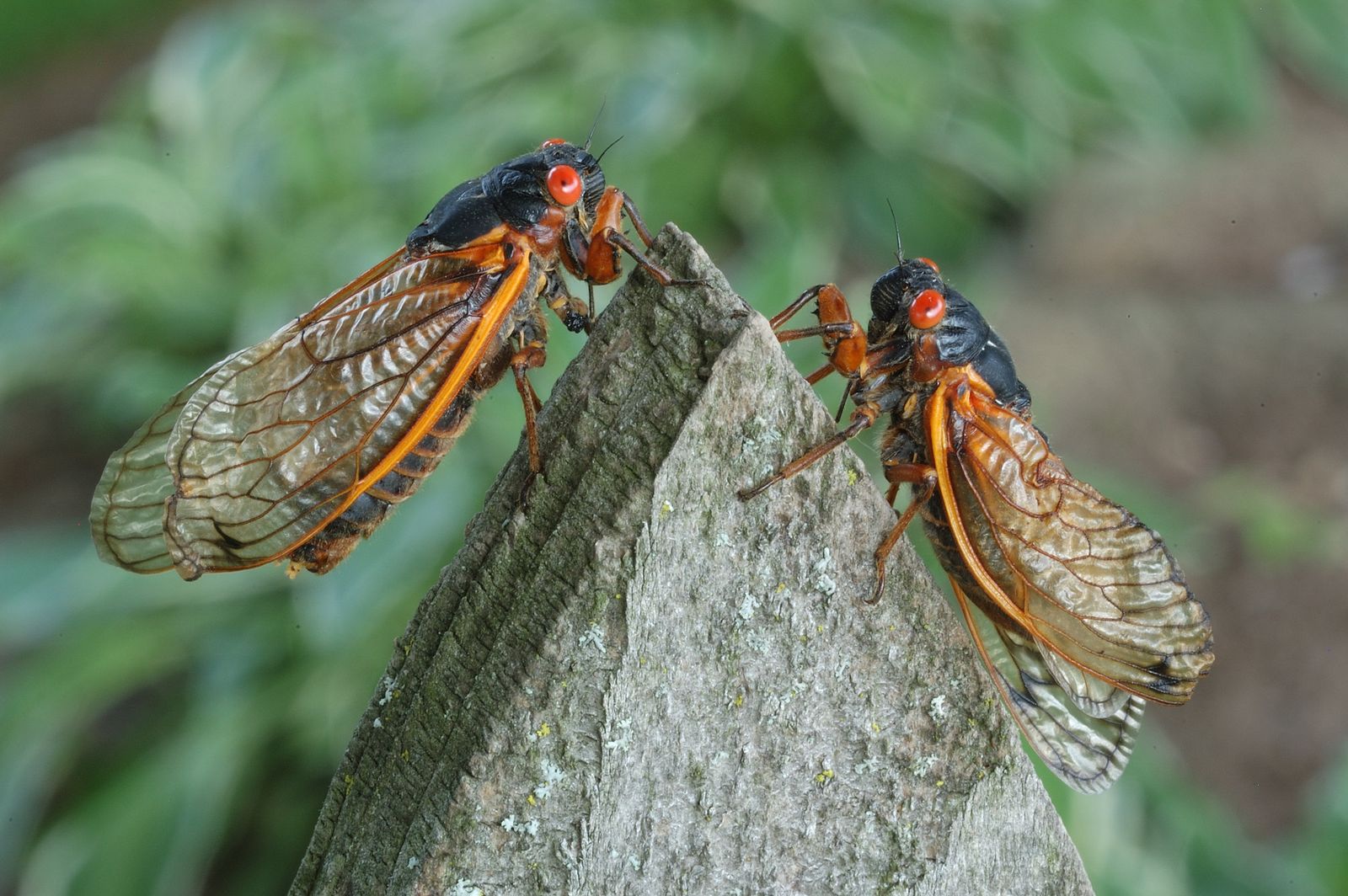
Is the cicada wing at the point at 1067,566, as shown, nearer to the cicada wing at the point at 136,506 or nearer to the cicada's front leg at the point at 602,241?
the cicada's front leg at the point at 602,241

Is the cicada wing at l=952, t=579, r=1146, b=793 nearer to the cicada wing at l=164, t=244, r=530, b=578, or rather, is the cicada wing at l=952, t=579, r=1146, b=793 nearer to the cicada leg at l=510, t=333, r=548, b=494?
the cicada leg at l=510, t=333, r=548, b=494

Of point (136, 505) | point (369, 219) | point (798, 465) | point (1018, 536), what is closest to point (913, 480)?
point (1018, 536)

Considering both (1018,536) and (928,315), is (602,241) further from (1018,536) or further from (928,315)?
(1018,536)

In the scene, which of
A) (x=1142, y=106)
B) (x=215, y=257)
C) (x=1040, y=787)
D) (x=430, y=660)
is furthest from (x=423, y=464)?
(x=1142, y=106)

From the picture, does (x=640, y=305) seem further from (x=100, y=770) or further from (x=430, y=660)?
(x=100, y=770)

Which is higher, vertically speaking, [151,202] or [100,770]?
[151,202]

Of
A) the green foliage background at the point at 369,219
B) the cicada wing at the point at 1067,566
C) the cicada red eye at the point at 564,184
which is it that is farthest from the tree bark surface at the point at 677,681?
the green foliage background at the point at 369,219
